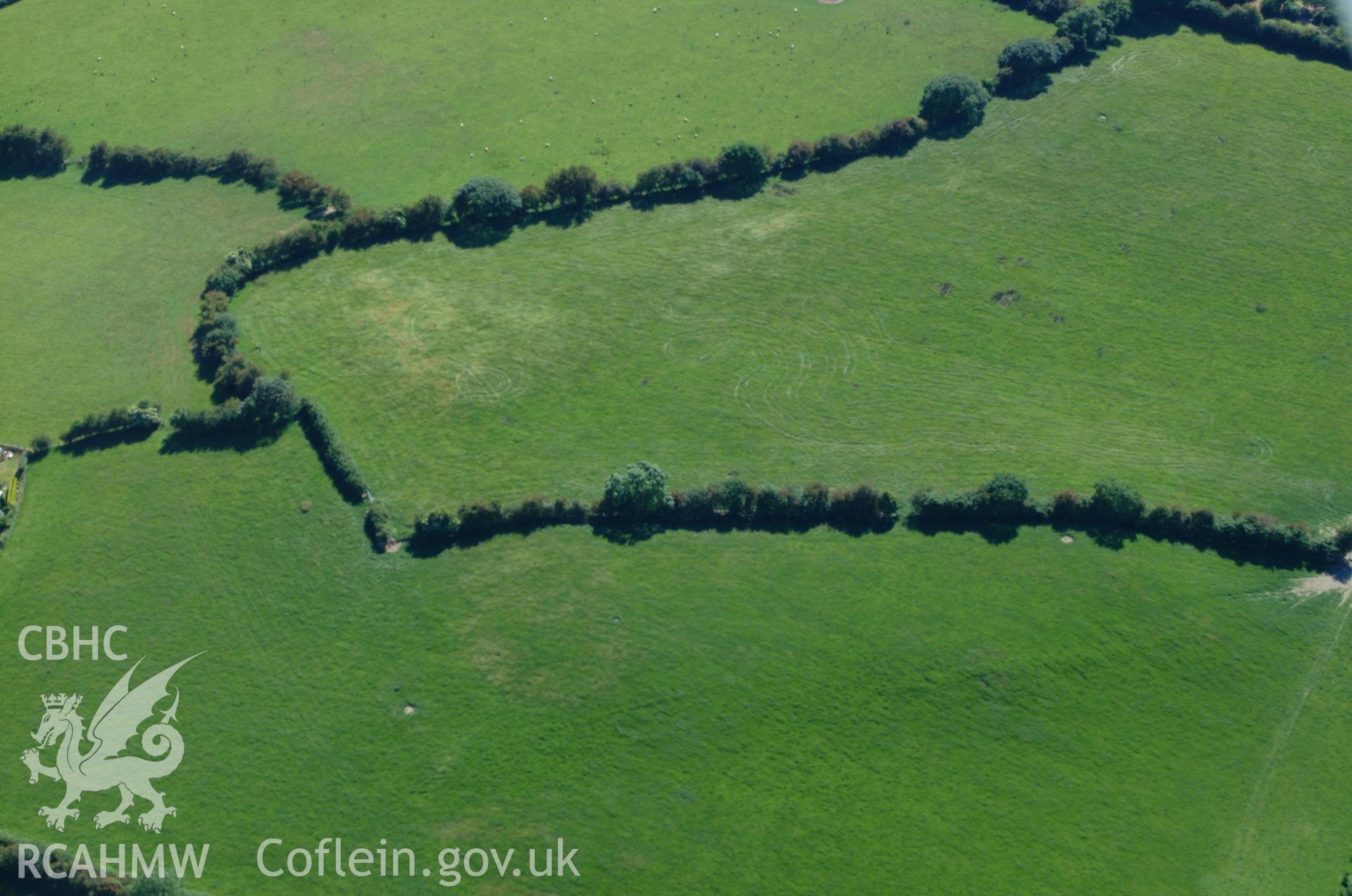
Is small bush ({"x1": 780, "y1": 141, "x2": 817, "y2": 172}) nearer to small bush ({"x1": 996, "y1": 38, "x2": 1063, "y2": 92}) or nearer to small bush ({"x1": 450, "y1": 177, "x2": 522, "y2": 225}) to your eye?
small bush ({"x1": 996, "y1": 38, "x2": 1063, "y2": 92})

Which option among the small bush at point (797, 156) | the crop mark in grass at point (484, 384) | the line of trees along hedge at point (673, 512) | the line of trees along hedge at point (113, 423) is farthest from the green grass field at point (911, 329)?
the line of trees along hedge at point (113, 423)

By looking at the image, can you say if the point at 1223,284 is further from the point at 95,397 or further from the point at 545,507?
the point at 95,397

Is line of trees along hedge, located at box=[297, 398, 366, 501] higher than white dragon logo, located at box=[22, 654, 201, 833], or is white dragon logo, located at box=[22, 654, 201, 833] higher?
line of trees along hedge, located at box=[297, 398, 366, 501]

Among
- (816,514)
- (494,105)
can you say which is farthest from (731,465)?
(494,105)

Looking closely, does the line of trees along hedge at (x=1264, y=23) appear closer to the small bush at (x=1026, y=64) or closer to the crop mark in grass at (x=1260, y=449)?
the small bush at (x=1026, y=64)

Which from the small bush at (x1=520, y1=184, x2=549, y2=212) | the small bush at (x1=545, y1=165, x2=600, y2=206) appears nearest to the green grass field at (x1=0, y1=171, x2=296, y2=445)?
the small bush at (x1=520, y1=184, x2=549, y2=212)

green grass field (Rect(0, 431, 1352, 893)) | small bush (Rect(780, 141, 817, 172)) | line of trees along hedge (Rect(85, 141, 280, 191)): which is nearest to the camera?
green grass field (Rect(0, 431, 1352, 893))

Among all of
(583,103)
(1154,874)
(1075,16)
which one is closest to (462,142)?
(583,103)
